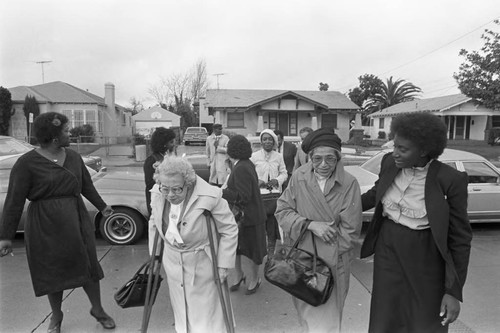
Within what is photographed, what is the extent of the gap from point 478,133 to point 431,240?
1395 inches

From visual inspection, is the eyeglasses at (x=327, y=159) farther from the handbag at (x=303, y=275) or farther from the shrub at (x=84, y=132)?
the shrub at (x=84, y=132)

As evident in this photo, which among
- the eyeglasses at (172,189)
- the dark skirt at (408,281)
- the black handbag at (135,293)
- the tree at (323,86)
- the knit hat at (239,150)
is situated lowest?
the black handbag at (135,293)

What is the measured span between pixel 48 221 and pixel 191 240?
1296mm

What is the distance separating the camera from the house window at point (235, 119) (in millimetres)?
26984

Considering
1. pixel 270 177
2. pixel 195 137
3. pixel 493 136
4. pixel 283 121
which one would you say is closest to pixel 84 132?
pixel 195 137

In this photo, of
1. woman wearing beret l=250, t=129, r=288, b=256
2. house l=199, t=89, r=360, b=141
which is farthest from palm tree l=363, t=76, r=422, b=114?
woman wearing beret l=250, t=129, r=288, b=256

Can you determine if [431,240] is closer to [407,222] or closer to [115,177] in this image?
[407,222]

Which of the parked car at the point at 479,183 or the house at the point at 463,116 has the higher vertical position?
the house at the point at 463,116

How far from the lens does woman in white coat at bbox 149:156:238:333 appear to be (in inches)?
98.6

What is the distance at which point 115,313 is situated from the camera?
3.65 metres

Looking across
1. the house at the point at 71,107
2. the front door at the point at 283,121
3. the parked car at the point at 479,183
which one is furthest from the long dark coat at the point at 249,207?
the house at the point at 71,107

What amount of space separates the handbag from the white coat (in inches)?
14.3

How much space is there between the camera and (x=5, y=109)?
1056 inches

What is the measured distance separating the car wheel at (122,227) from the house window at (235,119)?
21.5 m
